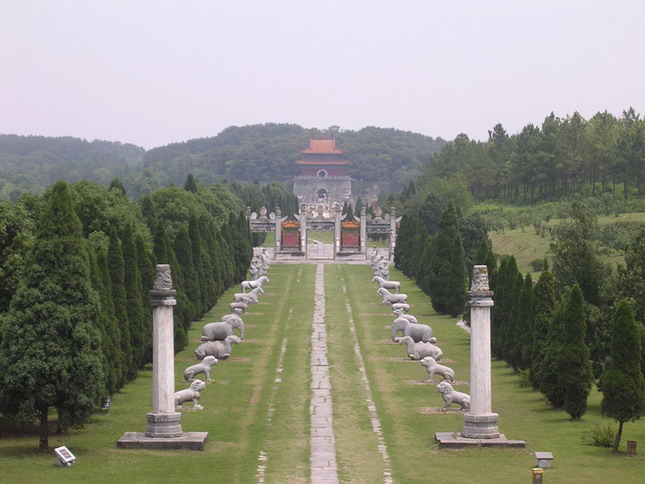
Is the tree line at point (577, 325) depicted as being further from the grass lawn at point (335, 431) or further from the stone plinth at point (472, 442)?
the stone plinth at point (472, 442)

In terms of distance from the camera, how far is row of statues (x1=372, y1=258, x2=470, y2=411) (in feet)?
114

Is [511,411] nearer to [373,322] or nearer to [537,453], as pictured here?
[537,453]

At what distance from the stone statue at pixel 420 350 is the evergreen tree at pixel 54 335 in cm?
1691

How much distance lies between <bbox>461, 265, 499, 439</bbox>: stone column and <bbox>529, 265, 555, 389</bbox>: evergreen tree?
19.6 feet

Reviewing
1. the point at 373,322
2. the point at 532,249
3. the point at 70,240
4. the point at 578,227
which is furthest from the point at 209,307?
the point at 70,240

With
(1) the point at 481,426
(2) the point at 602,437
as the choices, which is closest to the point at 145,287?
(1) the point at 481,426

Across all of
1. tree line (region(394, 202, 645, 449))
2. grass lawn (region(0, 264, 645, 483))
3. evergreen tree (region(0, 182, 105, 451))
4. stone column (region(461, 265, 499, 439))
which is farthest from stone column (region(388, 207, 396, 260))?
evergreen tree (region(0, 182, 105, 451))

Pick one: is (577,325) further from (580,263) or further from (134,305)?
(134,305)

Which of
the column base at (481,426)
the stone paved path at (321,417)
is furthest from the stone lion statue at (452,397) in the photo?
the column base at (481,426)

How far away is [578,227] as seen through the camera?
150 ft

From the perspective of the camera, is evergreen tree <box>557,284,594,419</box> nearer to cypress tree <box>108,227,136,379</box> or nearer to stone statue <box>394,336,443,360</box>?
stone statue <box>394,336,443,360</box>

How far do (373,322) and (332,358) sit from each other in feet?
39.4

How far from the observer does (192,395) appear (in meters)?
34.9

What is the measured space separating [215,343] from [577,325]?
51.9 ft
